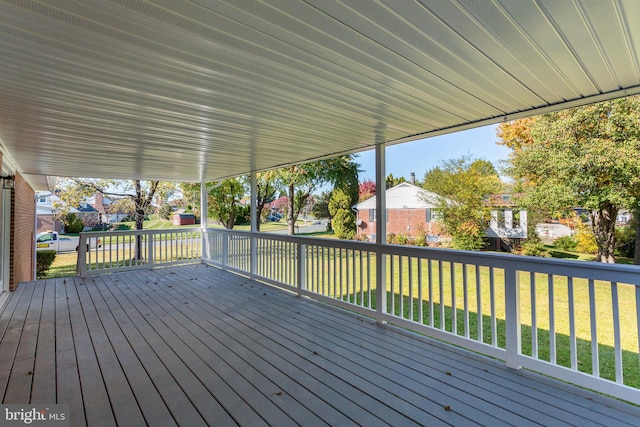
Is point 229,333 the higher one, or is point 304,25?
point 304,25

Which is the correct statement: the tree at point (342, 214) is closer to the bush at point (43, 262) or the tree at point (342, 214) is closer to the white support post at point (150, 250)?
the white support post at point (150, 250)

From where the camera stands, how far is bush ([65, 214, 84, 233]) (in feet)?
40.0

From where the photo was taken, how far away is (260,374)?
2494 millimetres

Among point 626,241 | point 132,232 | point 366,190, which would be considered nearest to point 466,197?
point 626,241

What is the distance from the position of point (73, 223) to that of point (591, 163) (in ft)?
60.1

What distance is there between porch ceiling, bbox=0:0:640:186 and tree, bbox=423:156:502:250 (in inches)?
325

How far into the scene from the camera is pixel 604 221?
26.8 feet


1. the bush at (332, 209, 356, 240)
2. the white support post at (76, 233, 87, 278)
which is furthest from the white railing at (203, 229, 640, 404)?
the bush at (332, 209, 356, 240)

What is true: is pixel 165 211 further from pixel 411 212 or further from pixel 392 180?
pixel 392 180

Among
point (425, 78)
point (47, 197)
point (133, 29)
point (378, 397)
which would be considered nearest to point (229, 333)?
point (378, 397)

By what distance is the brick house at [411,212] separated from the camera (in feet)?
37.7

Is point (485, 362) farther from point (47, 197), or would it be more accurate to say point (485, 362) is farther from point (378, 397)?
point (47, 197)

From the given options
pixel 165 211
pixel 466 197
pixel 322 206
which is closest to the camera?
pixel 466 197

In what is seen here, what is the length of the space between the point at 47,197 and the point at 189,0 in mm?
14745
